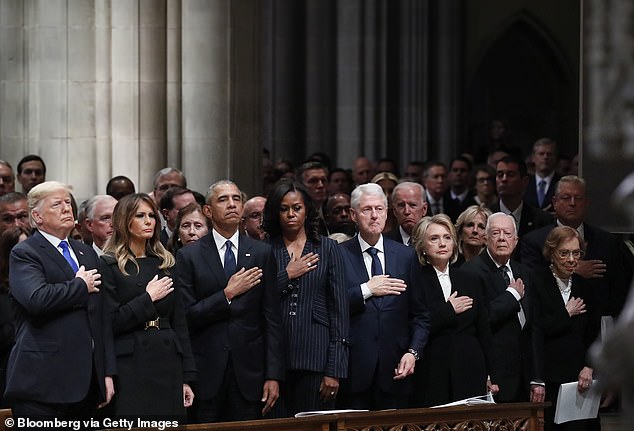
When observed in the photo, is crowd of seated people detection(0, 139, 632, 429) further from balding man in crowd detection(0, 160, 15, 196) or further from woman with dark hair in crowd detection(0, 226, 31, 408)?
balding man in crowd detection(0, 160, 15, 196)

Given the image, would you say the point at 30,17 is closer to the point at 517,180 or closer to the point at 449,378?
the point at 517,180

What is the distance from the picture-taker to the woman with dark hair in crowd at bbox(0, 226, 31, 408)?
8438 mm

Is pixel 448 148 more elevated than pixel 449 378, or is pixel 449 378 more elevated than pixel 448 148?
pixel 448 148

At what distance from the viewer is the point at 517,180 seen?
39.3 ft

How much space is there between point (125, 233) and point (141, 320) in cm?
45

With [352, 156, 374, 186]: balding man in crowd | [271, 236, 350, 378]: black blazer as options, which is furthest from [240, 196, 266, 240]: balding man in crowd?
[352, 156, 374, 186]: balding man in crowd

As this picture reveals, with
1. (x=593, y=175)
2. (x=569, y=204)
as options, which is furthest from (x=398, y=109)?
(x=593, y=175)

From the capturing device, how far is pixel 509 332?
9492 millimetres

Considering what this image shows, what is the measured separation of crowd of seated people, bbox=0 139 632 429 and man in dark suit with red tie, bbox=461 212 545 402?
12 millimetres

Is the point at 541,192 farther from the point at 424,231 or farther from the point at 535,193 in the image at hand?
the point at 424,231

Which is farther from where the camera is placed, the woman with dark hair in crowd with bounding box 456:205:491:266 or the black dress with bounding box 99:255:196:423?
the woman with dark hair in crowd with bounding box 456:205:491:266

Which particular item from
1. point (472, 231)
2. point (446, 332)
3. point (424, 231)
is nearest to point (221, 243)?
point (424, 231)

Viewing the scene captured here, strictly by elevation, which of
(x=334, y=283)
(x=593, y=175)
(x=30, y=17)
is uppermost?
(x=30, y=17)

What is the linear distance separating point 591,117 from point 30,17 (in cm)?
756
